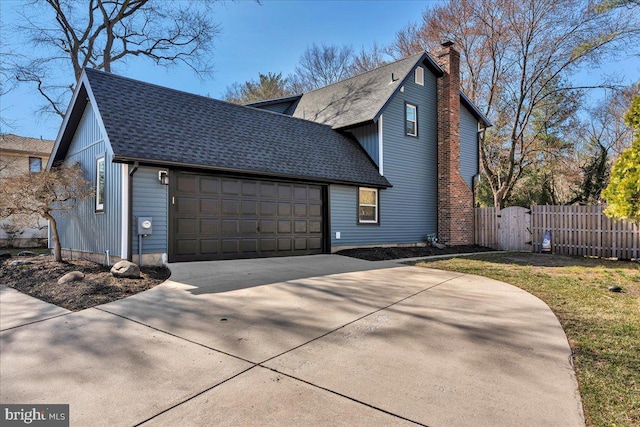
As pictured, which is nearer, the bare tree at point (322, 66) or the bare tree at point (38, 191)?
the bare tree at point (38, 191)

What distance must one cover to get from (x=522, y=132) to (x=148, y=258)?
1979 centimetres

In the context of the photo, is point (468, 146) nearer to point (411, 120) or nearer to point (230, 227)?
point (411, 120)

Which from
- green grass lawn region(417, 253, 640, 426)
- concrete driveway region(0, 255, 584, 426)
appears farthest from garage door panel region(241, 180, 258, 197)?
green grass lawn region(417, 253, 640, 426)

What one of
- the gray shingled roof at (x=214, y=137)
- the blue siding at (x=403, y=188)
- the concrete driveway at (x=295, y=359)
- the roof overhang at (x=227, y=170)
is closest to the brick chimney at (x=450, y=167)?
the blue siding at (x=403, y=188)

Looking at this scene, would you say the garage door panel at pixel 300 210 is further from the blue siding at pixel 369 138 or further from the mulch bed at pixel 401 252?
the blue siding at pixel 369 138

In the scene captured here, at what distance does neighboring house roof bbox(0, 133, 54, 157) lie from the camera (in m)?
19.1

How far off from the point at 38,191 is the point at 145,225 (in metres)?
2.52

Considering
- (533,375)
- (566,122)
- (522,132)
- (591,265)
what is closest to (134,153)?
(533,375)

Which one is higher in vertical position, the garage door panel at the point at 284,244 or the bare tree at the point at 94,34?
the bare tree at the point at 94,34

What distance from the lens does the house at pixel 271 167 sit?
8.29 metres

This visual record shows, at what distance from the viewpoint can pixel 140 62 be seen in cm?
2138

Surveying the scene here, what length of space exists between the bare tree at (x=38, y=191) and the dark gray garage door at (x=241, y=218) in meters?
2.41

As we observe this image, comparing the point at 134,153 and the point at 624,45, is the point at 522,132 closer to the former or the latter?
the point at 624,45

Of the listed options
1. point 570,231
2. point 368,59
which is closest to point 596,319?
point 570,231
